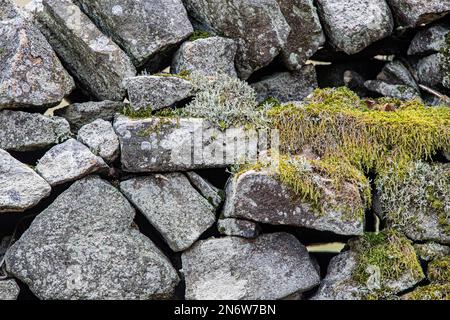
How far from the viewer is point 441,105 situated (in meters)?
8.15

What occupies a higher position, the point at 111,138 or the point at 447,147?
the point at 111,138

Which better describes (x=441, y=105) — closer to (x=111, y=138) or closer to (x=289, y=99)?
(x=289, y=99)

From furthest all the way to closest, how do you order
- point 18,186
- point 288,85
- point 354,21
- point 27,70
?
point 288,85 < point 354,21 < point 27,70 < point 18,186

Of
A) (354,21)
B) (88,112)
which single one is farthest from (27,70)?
(354,21)

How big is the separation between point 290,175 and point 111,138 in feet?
7.02

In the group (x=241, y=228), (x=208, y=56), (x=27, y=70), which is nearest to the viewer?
(x=241, y=228)

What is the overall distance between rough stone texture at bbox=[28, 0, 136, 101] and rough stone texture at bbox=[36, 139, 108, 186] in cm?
104

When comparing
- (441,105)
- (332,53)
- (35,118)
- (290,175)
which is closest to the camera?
(290,175)

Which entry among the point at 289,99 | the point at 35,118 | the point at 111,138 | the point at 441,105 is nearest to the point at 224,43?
the point at 289,99

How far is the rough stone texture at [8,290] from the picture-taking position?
22.3 feet

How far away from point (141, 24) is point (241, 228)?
2.83 meters

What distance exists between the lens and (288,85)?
8.52m

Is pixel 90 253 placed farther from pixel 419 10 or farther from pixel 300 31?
pixel 419 10

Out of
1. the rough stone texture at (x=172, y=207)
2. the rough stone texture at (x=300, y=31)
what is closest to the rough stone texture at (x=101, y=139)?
the rough stone texture at (x=172, y=207)
